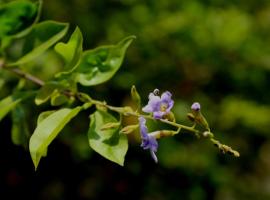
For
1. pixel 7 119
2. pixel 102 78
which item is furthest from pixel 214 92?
pixel 102 78

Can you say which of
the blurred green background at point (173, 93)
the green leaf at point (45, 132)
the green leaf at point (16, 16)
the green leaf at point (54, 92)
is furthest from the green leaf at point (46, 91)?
the blurred green background at point (173, 93)

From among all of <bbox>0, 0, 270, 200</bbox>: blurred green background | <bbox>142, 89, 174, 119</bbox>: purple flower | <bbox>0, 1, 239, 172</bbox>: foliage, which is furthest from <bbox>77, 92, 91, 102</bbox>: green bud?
<bbox>0, 0, 270, 200</bbox>: blurred green background

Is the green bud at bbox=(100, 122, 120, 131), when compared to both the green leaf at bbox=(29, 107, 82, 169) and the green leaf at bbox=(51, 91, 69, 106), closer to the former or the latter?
the green leaf at bbox=(29, 107, 82, 169)

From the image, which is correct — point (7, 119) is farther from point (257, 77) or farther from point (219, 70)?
point (257, 77)

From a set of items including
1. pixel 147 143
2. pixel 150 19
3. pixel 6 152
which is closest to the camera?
pixel 147 143

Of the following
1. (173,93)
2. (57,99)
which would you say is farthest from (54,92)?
(173,93)
